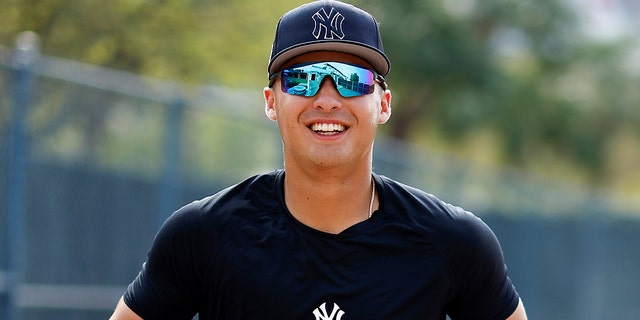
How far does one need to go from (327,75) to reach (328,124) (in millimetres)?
145

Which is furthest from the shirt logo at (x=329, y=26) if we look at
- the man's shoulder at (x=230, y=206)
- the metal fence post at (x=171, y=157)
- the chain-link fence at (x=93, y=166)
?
the metal fence post at (x=171, y=157)

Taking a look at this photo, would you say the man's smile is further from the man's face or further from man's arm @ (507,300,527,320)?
man's arm @ (507,300,527,320)

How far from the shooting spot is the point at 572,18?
82.1 ft

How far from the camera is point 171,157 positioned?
8281mm

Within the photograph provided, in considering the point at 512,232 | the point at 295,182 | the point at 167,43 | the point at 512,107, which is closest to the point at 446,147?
the point at 512,107

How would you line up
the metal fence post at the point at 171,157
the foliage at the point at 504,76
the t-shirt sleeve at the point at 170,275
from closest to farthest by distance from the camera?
the t-shirt sleeve at the point at 170,275
the metal fence post at the point at 171,157
the foliage at the point at 504,76

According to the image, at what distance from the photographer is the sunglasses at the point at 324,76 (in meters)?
3.49

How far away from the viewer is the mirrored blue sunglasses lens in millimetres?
3492

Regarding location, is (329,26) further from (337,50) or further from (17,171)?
(17,171)

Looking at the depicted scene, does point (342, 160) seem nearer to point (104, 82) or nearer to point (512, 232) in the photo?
point (104, 82)

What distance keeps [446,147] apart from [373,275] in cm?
2214

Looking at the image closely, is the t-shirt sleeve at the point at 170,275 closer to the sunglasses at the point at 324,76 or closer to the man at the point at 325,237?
the man at the point at 325,237

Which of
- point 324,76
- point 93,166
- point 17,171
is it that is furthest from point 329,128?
point 93,166

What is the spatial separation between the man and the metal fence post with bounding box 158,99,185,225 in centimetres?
455
